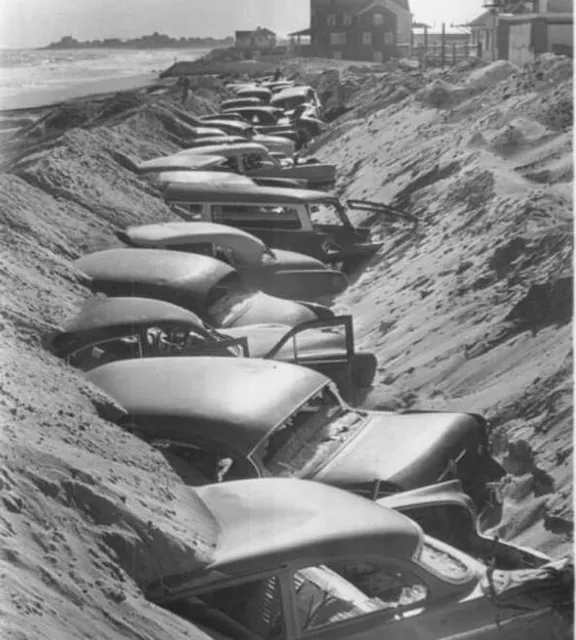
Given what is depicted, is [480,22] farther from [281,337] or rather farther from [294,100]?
[281,337]

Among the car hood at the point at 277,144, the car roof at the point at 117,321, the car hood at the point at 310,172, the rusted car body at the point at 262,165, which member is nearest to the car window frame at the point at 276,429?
the car roof at the point at 117,321

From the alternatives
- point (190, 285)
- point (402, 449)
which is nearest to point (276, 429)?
point (402, 449)

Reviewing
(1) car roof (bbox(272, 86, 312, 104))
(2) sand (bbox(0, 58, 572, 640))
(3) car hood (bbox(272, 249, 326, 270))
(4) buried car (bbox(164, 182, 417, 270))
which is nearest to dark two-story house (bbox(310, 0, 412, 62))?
(1) car roof (bbox(272, 86, 312, 104))

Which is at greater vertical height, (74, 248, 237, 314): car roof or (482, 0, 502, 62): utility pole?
(482, 0, 502, 62): utility pole

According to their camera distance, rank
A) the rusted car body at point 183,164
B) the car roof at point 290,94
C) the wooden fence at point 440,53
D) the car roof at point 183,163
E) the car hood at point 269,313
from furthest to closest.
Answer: the wooden fence at point 440,53
the car roof at point 290,94
the car roof at point 183,163
the rusted car body at point 183,164
the car hood at point 269,313

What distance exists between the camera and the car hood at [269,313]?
12.4 metres

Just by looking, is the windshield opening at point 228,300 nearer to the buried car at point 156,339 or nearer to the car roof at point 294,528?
the buried car at point 156,339

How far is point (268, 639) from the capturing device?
5.73 m

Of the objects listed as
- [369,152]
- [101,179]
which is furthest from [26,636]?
[369,152]

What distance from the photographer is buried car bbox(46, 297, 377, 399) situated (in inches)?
398

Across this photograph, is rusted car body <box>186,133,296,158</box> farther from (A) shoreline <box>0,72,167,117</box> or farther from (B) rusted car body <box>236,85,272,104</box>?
(A) shoreline <box>0,72,167,117</box>

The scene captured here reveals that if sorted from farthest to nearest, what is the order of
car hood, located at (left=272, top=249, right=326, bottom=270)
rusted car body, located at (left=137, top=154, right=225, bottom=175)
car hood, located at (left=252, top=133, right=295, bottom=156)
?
car hood, located at (left=252, top=133, right=295, bottom=156) < rusted car body, located at (left=137, top=154, right=225, bottom=175) < car hood, located at (left=272, top=249, right=326, bottom=270)

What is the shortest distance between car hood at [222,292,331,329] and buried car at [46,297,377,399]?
37.0 inches

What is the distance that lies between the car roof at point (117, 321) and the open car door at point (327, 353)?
762mm
